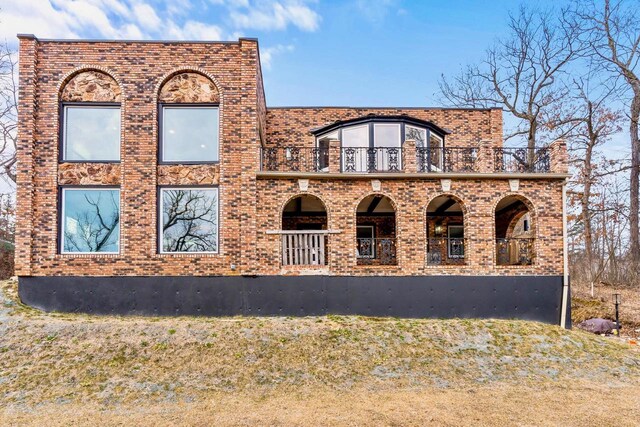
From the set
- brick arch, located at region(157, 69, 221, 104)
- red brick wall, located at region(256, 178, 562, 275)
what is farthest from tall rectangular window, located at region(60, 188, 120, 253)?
red brick wall, located at region(256, 178, 562, 275)

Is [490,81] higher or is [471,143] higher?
[490,81]

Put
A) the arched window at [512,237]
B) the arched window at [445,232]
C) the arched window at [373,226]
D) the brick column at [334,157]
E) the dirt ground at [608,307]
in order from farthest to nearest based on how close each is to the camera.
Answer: the arched window at [445,232] → the dirt ground at [608,307] → the arched window at [373,226] → the arched window at [512,237] → the brick column at [334,157]

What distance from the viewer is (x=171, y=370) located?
7.78 m

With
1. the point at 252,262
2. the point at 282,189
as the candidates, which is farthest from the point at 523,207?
the point at 252,262

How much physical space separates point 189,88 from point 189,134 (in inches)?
50.6

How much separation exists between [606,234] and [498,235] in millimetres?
13315

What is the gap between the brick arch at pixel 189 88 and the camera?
35.4ft

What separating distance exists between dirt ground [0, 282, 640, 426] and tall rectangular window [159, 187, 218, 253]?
6.43ft

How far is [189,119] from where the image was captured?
1088 cm

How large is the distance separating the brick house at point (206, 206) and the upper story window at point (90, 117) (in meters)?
0.04

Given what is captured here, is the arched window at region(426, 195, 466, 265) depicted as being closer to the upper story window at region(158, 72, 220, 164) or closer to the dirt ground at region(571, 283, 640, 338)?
the dirt ground at region(571, 283, 640, 338)

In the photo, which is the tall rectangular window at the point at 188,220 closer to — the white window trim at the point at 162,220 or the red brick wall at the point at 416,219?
the white window trim at the point at 162,220

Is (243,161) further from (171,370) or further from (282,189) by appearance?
(171,370)

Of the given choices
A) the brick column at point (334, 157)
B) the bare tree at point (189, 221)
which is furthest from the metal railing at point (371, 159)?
the bare tree at point (189, 221)
